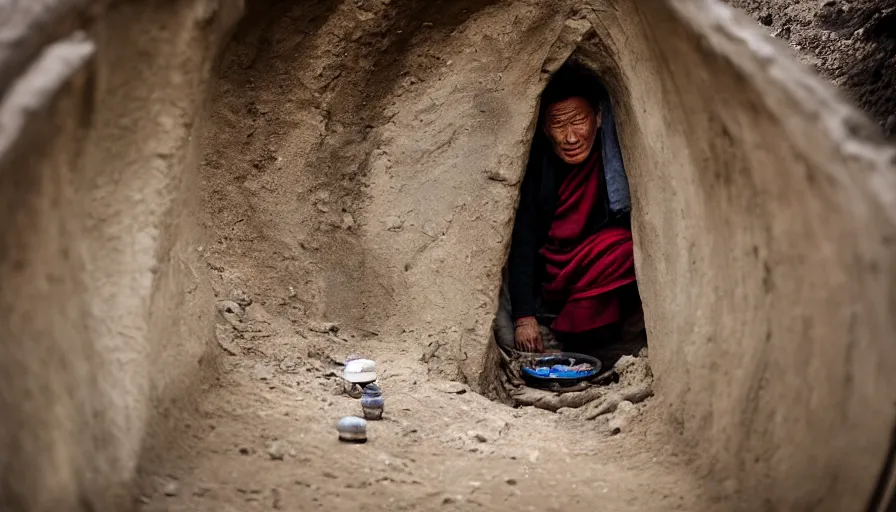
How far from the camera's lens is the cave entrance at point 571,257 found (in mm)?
3221

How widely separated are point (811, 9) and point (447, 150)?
1279mm

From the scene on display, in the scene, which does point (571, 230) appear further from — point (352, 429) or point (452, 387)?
point (352, 429)

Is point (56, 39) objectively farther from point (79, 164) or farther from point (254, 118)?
point (254, 118)

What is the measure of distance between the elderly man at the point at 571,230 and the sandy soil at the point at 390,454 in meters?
0.78

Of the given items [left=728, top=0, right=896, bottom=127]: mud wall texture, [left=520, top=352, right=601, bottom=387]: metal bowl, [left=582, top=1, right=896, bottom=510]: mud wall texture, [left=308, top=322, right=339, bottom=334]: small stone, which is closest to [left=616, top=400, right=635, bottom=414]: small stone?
[left=582, top=1, right=896, bottom=510]: mud wall texture

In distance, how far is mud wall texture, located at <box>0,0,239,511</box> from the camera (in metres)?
1.53

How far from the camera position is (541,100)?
10.8 ft

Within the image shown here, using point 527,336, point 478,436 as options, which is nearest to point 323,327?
point 478,436

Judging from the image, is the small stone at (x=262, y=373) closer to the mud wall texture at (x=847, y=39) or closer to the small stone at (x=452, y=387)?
the small stone at (x=452, y=387)

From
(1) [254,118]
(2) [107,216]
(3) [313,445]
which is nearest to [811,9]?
(1) [254,118]

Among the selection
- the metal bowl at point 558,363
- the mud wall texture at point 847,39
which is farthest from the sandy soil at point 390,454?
the mud wall texture at point 847,39

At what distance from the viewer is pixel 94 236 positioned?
1.83 meters

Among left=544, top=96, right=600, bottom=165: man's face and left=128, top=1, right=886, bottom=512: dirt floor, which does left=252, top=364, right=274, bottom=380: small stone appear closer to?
left=128, top=1, right=886, bottom=512: dirt floor

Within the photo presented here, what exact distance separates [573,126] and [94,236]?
5.96 feet
